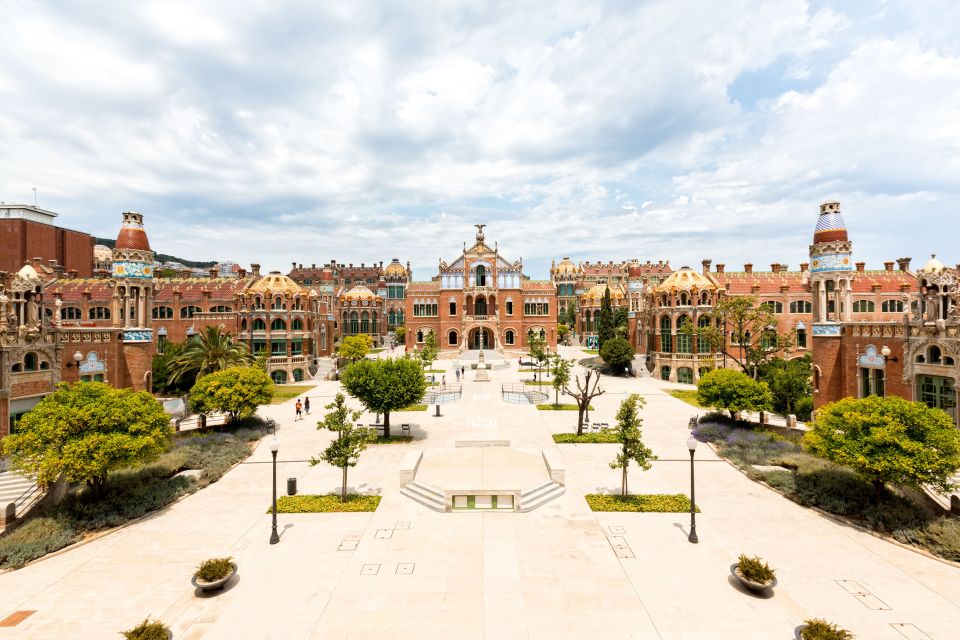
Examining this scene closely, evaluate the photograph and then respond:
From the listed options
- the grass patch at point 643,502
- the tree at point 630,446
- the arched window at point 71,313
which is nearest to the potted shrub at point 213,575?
the grass patch at point 643,502

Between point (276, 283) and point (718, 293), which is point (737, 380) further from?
point (276, 283)

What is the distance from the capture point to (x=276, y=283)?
54.4 m

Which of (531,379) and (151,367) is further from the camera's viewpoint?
(531,379)

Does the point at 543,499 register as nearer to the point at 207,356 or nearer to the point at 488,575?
the point at 488,575

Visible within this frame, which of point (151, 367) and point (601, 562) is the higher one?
point (151, 367)

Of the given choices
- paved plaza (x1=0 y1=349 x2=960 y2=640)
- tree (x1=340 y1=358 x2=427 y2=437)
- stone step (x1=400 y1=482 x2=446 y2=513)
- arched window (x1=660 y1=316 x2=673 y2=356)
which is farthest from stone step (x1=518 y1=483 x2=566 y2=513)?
arched window (x1=660 y1=316 x2=673 y2=356)

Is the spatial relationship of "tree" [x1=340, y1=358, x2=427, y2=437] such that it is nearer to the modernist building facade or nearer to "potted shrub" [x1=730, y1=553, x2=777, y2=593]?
"potted shrub" [x1=730, y1=553, x2=777, y2=593]

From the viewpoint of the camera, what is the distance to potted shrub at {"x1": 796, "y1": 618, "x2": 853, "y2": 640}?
948 cm

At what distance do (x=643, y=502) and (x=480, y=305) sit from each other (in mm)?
54073

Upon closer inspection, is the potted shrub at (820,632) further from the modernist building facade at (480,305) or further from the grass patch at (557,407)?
the modernist building facade at (480,305)

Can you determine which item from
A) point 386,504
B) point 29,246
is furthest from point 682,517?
point 29,246

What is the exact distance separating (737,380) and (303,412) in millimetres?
32776

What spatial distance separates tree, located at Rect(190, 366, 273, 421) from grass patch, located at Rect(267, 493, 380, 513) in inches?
427

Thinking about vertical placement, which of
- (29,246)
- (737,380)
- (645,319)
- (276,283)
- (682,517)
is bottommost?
(682,517)
